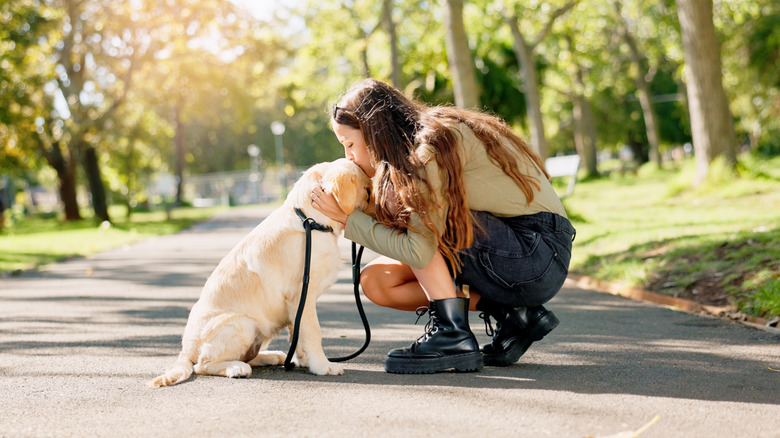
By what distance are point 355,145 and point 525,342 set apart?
1.44 meters

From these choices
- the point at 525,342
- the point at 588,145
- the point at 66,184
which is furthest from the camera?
the point at 588,145

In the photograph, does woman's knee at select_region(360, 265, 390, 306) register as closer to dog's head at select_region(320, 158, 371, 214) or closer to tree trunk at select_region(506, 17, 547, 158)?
dog's head at select_region(320, 158, 371, 214)

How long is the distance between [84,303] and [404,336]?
13.2ft

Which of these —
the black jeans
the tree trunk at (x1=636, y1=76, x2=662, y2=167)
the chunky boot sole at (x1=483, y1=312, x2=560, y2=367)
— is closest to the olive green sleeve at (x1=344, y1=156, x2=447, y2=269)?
the black jeans

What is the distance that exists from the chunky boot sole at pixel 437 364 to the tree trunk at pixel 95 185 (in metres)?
24.1

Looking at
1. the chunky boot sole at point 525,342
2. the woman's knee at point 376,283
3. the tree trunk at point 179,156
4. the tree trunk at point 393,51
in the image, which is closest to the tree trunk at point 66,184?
the tree trunk at point 179,156

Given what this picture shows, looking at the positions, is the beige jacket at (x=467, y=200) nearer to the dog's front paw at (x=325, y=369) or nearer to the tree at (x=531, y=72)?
the dog's front paw at (x=325, y=369)

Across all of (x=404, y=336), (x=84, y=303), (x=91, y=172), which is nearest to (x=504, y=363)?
(x=404, y=336)

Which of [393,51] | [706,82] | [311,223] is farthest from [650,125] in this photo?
[311,223]

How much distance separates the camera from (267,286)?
151 inches

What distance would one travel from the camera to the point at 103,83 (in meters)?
30.8

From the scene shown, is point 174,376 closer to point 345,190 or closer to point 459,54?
point 345,190

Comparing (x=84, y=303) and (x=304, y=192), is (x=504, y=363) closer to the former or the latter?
(x=304, y=192)

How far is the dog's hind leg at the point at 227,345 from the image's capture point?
3.77m
